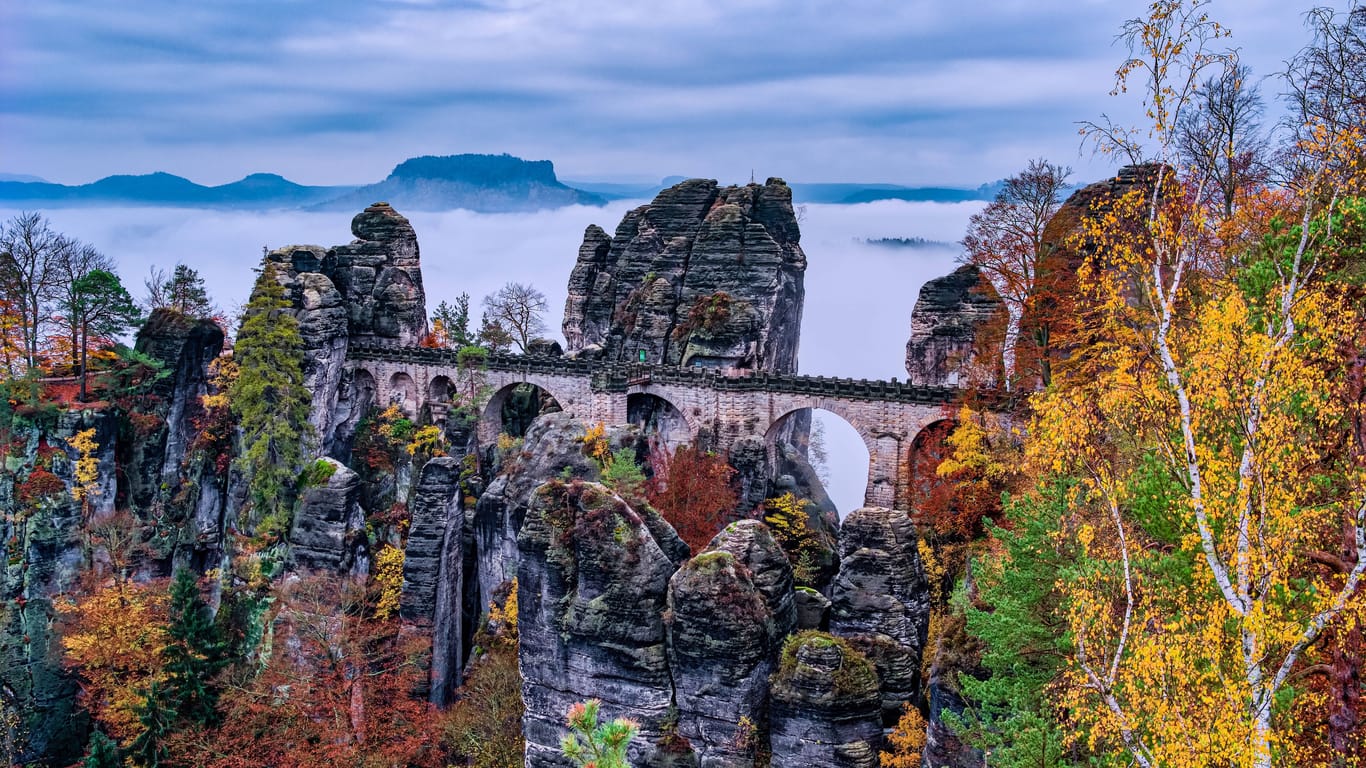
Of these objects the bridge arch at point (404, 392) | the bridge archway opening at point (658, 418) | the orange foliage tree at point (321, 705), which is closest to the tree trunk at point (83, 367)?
the bridge arch at point (404, 392)

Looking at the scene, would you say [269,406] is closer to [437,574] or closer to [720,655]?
[437,574]

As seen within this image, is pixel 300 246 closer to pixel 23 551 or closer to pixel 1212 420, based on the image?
pixel 23 551

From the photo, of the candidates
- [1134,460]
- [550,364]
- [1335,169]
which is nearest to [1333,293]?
[1335,169]

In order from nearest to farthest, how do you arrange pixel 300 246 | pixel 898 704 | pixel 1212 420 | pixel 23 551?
pixel 1212 420, pixel 898 704, pixel 23 551, pixel 300 246

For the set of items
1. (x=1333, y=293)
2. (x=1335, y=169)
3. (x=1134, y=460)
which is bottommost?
(x=1134, y=460)

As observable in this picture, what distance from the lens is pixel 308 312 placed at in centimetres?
4469

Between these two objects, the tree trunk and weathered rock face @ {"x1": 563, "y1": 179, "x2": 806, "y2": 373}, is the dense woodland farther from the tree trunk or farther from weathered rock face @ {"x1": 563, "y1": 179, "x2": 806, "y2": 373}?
weathered rock face @ {"x1": 563, "y1": 179, "x2": 806, "y2": 373}

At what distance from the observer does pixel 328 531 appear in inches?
1289

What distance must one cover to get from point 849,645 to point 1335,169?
13.2m

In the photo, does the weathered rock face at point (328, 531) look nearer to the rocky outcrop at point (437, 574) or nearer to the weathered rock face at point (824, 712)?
the rocky outcrop at point (437, 574)

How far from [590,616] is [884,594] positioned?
276 inches

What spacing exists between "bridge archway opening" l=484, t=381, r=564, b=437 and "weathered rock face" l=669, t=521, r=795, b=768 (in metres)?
26.0

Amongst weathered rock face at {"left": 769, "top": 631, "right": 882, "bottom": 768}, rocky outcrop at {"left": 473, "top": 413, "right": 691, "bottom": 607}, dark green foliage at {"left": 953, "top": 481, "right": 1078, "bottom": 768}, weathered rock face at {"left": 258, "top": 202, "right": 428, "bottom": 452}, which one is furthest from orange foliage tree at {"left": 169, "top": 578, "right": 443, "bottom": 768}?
weathered rock face at {"left": 258, "top": 202, "right": 428, "bottom": 452}

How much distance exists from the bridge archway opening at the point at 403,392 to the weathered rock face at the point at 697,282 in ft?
30.7
